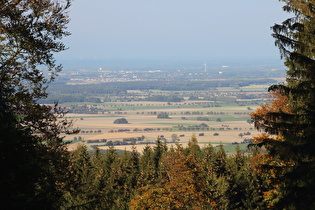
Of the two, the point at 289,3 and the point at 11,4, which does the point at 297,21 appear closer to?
the point at 289,3

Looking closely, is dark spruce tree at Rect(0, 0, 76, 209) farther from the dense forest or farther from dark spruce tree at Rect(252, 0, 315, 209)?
dark spruce tree at Rect(252, 0, 315, 209)

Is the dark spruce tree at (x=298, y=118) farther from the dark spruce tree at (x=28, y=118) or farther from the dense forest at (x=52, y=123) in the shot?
the dark spruce tree at (x=28, y=118)

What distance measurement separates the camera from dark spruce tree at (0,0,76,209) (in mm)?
13500

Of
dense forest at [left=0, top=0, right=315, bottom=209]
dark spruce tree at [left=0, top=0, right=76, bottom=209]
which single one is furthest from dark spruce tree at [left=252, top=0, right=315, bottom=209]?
dark spruce tree at [left=0, top=0, right=76, bottom=209]

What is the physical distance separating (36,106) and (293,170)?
8929 mm

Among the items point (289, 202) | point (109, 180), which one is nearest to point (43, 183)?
point (289, 202)

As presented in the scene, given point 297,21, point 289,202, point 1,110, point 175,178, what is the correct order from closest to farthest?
1. point 1,110
2. point 289,202
3. point 297,21
4. point 175,178

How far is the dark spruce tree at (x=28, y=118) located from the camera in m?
13.5

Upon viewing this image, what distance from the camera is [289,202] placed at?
59.2 ft

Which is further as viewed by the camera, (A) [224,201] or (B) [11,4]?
(A) [224,201]

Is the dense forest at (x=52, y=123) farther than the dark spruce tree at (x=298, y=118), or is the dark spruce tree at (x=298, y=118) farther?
the dark spruce tree at (x=298, y=118)

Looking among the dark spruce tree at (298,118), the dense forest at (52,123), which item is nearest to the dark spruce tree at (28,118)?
the dense forest at (52,123)

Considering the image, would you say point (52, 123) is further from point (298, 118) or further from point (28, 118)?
point (298, 118)

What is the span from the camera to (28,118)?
15211mm
